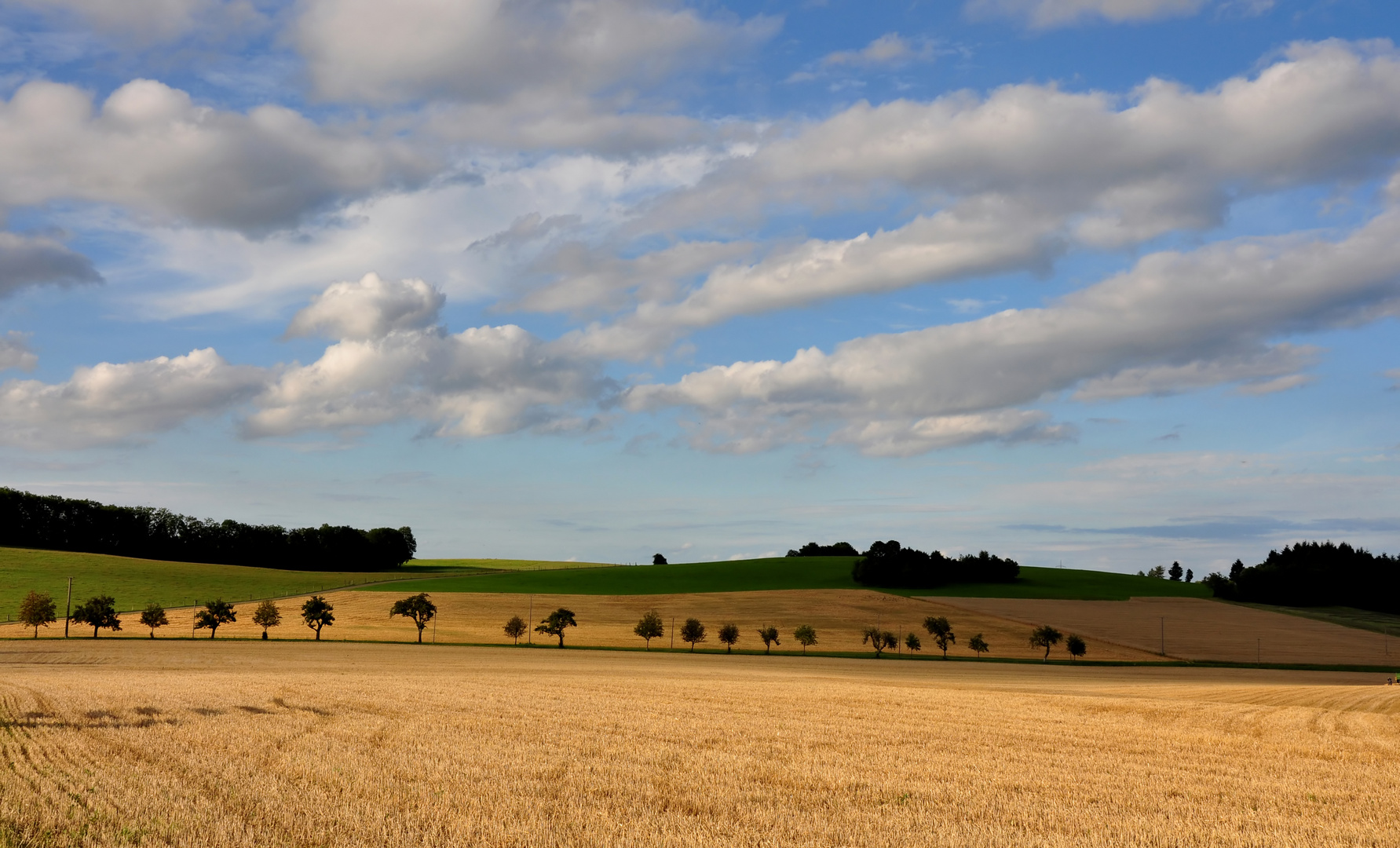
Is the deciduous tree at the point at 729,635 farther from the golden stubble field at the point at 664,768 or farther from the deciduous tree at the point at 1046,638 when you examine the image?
the golden stubble field at the point at 664,768

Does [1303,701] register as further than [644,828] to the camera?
Yes

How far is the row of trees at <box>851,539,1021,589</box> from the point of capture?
14438cm

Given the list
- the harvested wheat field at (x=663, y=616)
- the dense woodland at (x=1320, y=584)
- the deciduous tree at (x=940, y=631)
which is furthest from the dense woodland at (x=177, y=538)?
the dense woodland at (x=1320, y=584)

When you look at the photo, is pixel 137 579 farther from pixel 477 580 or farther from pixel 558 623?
pixel 558 623

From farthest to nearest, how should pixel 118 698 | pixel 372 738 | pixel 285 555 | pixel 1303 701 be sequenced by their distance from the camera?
1. pixel 285 555
2. pixel 1303 701
3. pixel 118 698
4. pixel 372 738

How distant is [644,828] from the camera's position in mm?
11703

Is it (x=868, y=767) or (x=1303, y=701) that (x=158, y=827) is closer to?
(x=868, y=767)

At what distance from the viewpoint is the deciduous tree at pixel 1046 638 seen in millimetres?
95125

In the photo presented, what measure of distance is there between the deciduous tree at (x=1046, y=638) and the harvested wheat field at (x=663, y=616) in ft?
2.89

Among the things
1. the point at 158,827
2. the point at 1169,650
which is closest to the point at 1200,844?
the point at 158,827

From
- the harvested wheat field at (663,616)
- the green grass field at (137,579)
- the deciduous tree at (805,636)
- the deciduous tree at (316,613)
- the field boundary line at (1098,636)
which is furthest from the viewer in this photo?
the green grass field at (137,579)

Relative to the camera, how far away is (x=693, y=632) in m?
96.2

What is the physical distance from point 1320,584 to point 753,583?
83668 mm

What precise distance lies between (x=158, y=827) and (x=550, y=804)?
471cm
